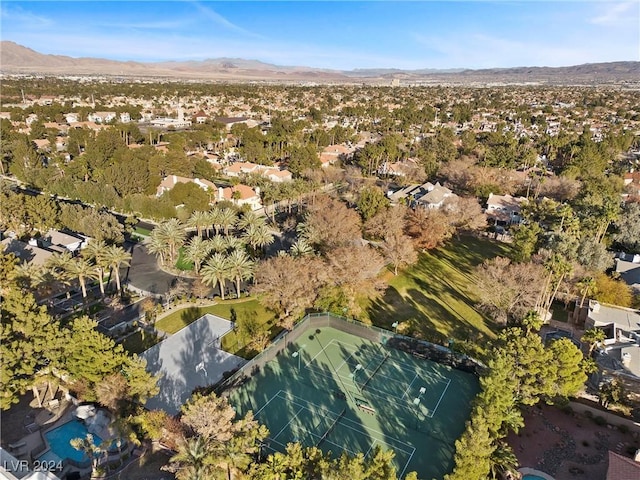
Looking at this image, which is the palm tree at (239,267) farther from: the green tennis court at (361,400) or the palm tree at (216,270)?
the green tennis court at (361,400)

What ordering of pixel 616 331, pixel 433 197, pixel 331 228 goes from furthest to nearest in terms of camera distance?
1. pixel 433 197
2. pixel 331 228
3. pixel 616 331

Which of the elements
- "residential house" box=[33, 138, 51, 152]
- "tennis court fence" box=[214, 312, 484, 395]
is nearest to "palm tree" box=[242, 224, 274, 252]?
"tennis court fence" box=[214, 312, 484, 395]

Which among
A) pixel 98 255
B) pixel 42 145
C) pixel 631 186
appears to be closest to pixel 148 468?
pixel 98 255

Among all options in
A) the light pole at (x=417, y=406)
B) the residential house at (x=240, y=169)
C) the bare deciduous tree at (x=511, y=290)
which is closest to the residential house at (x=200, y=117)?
the residential house at (x=240, y=169)

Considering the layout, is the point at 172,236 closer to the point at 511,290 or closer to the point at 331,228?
the point at 331,228

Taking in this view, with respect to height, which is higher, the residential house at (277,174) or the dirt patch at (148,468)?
the residential house at (277,174)
